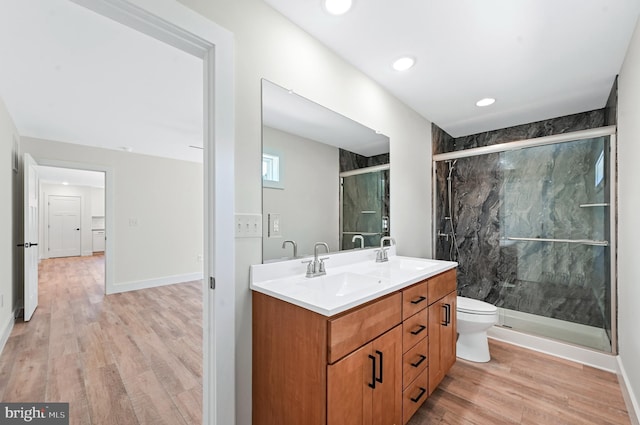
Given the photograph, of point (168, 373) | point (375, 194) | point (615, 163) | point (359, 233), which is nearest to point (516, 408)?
point (359, 233)

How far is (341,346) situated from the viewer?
1.09m

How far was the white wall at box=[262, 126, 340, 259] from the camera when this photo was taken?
1558 mm

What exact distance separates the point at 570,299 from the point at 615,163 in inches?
58.4

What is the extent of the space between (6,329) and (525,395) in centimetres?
448

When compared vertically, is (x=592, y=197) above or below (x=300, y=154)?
below

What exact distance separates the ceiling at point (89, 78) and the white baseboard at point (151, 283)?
7.28 feet

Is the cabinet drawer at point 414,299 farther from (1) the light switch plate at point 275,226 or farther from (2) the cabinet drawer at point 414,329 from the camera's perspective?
(1) the light switch plate at point 275,226

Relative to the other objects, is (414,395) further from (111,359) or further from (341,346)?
(111,359)

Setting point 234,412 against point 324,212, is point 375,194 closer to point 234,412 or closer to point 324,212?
point 324,212

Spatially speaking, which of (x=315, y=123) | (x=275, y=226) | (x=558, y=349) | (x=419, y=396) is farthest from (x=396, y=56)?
(x=558, y=349)

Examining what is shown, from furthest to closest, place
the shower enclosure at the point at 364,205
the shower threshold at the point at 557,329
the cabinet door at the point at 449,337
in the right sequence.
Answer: the shower threshold at the point at 557,329 → the shower enclosure at the point at 364,205 → the cabinet door at the point at 449,337

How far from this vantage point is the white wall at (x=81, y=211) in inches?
312

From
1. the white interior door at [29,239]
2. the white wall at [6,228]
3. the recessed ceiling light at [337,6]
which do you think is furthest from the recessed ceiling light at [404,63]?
the white interior door at [29,239]

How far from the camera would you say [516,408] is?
172 centimetres
